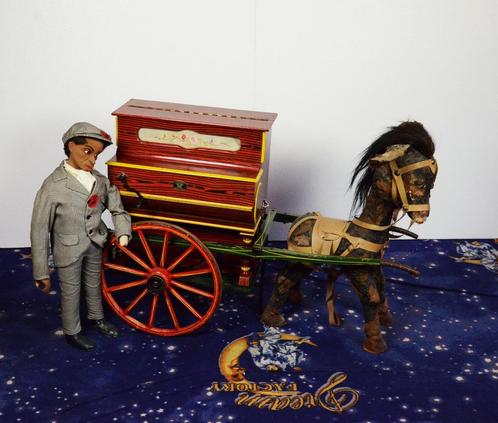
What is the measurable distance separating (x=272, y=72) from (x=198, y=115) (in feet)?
3.97

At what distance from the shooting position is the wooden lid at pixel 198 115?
3611 mm

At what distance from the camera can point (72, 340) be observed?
3.85 m

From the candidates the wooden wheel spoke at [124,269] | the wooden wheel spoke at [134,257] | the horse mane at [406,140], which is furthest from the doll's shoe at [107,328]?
the horse mane at [406,140]

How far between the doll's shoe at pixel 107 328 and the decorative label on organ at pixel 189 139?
3.84ft

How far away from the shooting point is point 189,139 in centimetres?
365

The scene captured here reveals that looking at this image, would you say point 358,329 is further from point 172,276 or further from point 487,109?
point 487,109

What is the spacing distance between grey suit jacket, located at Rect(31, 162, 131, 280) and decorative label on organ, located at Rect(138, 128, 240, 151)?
14.0 inches

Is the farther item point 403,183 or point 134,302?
point 134,302

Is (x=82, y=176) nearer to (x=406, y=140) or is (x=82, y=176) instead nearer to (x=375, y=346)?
(x=406, y=140)

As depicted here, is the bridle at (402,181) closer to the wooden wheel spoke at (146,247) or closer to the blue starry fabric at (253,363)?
the blue starry fabric at (253,363)

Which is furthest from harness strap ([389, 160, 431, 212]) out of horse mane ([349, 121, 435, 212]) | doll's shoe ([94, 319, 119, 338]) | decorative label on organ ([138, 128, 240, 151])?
doll's shoe ([94, 319, 119, 338])

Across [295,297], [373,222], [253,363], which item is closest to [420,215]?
[373,222]

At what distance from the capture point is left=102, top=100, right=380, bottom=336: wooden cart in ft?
11.9

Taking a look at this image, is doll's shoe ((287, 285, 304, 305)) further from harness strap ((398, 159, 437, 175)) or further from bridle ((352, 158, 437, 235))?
harness strap ((398, 159, 437, 175))
